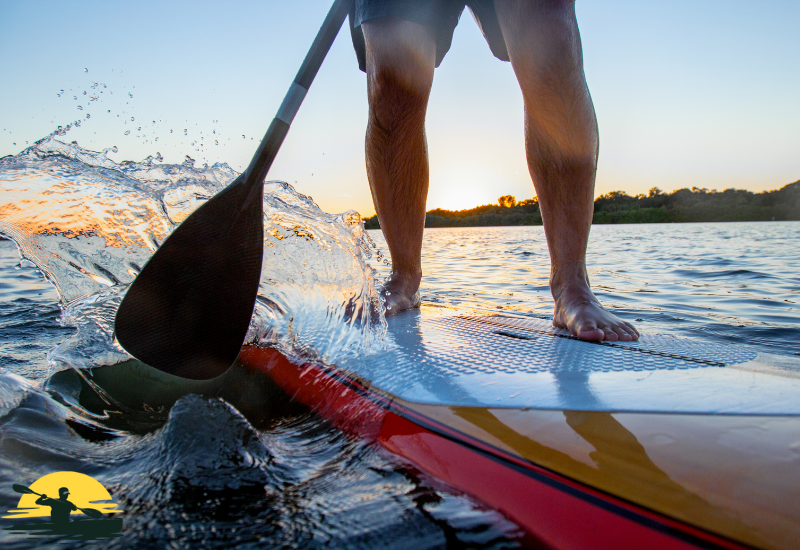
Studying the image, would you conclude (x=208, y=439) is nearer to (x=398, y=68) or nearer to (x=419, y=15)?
(x=398, y=68)

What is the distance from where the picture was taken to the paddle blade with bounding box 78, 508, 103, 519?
64 centimetres

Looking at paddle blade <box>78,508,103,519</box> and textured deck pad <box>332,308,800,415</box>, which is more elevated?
textured deck pad <box>332,308,800,415</box>

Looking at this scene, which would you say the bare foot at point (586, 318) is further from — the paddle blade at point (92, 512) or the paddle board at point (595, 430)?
the paddle blade at point (92, 512)

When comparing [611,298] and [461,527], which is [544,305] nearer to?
[611,298]

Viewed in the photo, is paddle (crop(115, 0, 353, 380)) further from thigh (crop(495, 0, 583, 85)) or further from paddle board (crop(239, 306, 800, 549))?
thigh (crop(495, 0, 583, 85))

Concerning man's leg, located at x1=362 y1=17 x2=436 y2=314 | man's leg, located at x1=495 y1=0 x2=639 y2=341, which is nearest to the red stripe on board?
man's leg, located at x1=495 y1=0 x2=639 y2=341

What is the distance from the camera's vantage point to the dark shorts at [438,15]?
62.7 inches

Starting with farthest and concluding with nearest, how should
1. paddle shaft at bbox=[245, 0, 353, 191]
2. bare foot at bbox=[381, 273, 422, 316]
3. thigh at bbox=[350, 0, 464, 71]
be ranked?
bare foot at bbox=[381, 273, 422, 316] → thigh at bbox=[350, 0, 464, 71] → paddle shaft at bbox=[245, 0, 353, 191]

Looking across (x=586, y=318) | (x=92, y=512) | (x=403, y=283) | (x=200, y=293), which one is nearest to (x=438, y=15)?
(x=403, y=283)

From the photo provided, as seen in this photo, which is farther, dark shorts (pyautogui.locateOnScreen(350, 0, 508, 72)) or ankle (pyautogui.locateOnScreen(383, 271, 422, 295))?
ankle (pyautogui.locateOnScreen(383, 271, 422, 295))

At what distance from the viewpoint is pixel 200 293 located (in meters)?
1.14

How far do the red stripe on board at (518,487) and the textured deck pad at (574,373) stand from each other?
7 cm

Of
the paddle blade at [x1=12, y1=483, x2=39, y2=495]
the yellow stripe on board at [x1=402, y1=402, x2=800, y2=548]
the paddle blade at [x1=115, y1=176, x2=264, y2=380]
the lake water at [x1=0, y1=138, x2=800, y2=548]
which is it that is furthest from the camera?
the paddle blade at [x1=115, y1=176, x2=264, y2=380]

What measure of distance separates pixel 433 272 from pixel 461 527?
4405mm
